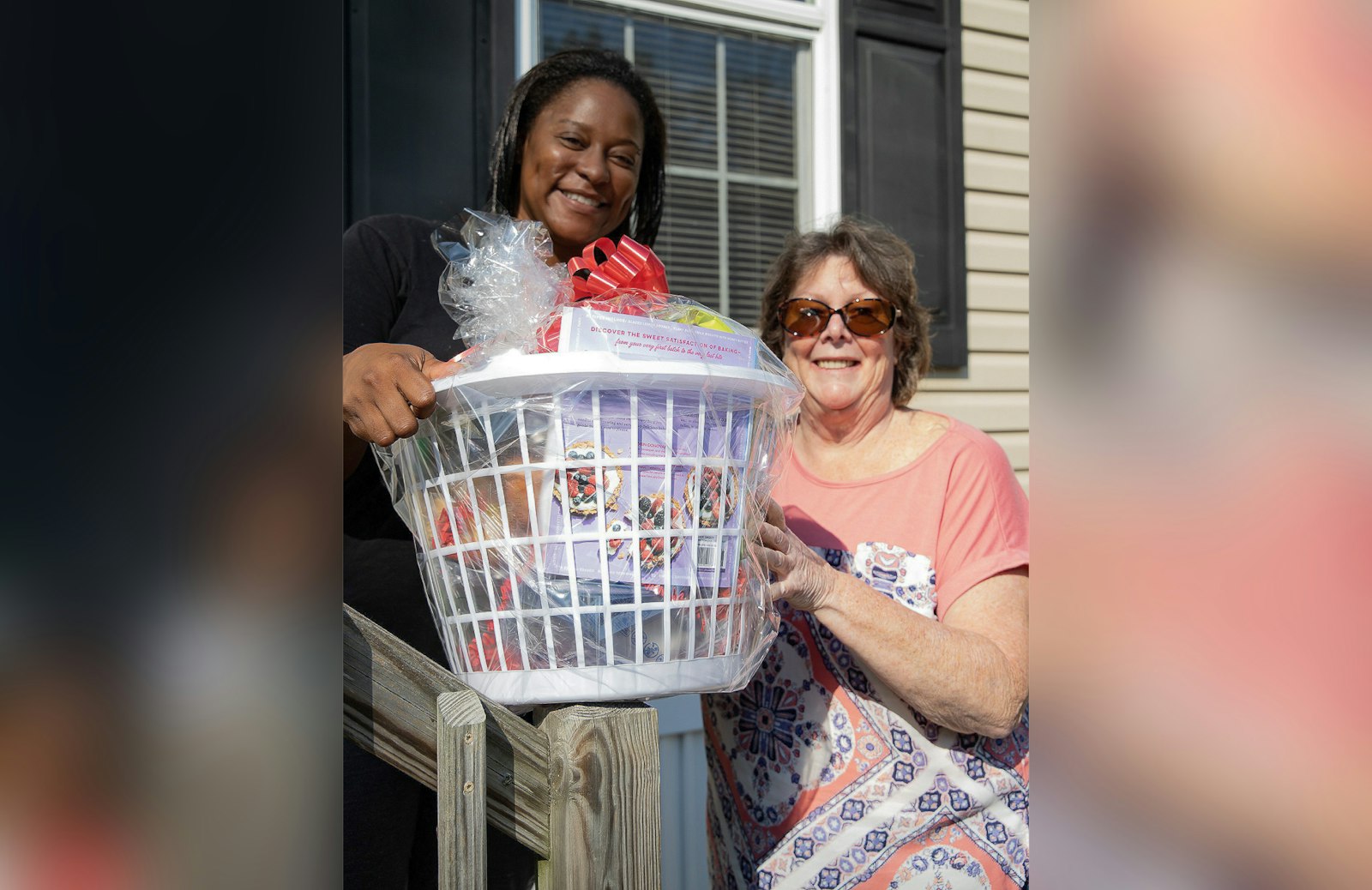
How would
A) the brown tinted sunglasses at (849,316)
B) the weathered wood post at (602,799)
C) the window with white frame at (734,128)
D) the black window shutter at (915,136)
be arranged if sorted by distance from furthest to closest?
the black window shutter at (915,136), the window with white frame at (734,128), the brown tinted sunglasses at (849,316), the weathered wood post at (602,799)

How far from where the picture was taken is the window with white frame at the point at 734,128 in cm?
367

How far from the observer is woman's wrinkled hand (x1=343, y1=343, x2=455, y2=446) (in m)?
1.07

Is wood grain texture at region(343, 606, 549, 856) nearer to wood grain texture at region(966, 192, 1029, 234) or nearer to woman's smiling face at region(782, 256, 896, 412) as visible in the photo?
woman's smiling face at region(782, 256, 896, 412)

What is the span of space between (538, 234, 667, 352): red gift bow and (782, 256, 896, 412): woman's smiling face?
797 mm

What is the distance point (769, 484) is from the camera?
1292 millimetres

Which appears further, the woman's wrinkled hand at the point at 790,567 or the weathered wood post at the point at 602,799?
the woman's wrinkled hand at the point at 790,567

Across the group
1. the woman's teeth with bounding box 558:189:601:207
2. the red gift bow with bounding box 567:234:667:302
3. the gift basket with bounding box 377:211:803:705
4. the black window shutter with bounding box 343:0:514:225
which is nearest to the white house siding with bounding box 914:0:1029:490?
the black window shutter with bounding box 343:0:514:225

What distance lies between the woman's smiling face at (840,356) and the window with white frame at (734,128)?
1.61m

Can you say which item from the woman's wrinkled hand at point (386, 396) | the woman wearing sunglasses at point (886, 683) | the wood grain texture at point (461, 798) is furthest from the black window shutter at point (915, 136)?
the wood grain texture at point (461, 798)

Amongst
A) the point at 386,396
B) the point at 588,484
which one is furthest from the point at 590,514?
the point at 386,396

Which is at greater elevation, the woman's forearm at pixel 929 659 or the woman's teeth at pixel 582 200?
the woman's teeth at pixel 582 200

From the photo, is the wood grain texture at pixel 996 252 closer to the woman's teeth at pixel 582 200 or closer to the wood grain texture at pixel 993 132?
the wood grain texture at pixel 993 132

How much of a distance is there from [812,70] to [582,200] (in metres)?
2.35
